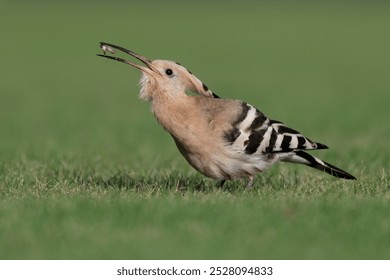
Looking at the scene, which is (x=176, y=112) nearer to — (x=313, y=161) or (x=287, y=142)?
(x=287, y=142)

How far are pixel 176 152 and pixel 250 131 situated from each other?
481 cm

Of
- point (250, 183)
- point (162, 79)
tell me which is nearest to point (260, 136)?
point (250, 183)

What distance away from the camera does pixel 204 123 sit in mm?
9055

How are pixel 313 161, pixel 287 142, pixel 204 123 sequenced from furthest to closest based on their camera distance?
pixel 313 161 < pixel 287 142 < pixel 204 123

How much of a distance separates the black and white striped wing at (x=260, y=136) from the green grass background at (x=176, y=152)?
411mm

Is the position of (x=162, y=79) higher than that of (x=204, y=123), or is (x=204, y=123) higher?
(x=162, y=79)

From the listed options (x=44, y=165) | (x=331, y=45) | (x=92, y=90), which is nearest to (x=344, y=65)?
(x=331, y=45)

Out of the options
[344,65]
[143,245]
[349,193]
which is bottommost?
[143,245]

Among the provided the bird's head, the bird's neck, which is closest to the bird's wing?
the bird's neck

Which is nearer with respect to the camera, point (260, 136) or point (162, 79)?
point (162, 79)

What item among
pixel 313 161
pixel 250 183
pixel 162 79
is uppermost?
pixel 162 79

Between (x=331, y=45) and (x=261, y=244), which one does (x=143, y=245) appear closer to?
(x=261, y=244)

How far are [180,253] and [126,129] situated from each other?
9954mm

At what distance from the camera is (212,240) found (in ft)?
24.2
